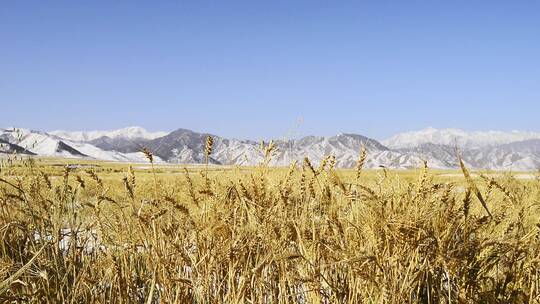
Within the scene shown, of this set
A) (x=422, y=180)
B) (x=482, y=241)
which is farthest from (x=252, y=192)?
(x=482, y=241)

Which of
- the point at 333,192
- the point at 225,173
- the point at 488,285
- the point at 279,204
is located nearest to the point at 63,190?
the point at 225,173

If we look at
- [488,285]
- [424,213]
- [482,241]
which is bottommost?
[488,285]

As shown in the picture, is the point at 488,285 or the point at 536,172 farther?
the point at 536,172

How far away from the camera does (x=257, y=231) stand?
322cm

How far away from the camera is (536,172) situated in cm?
2089

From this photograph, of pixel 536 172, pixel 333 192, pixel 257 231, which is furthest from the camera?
pixel 536 172

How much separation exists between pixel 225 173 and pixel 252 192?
314 mm

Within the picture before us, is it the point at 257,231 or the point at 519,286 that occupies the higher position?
the point at 257,231

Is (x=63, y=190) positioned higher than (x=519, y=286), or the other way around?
(x=63, y=190)

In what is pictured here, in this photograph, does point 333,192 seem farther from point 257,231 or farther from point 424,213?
point 424,213

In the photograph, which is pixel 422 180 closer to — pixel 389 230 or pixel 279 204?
pixel 389 230

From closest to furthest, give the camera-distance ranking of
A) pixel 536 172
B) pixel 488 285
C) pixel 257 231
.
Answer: pixel 257 231 → pixel 488 285 → pixel 536 172

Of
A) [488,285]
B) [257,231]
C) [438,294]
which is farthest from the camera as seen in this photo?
[488,285]

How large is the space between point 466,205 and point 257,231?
139 cm
